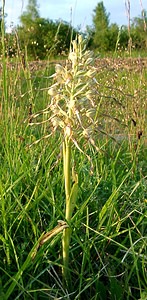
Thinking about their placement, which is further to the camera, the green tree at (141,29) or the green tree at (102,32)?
the green tree at (102,32)

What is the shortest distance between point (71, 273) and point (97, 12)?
117 ft

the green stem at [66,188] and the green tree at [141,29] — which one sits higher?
the green tree at [141,29]

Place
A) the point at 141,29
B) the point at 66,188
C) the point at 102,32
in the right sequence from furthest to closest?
the point at 102,32, the point at 141,29, the point at 66,188

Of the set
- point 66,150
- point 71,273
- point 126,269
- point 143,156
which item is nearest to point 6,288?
point 71,273

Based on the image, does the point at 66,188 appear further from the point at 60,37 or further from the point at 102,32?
the point at 102,32

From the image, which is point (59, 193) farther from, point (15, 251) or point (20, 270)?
point (20, 270)

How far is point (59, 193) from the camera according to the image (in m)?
2.02

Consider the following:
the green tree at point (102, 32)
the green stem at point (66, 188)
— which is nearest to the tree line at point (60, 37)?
the green tree at point (102, 32)

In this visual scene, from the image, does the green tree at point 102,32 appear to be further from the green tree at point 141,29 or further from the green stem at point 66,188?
the green stem at point 66,188

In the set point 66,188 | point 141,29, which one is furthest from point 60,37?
point 66,188

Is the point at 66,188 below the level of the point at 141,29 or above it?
below

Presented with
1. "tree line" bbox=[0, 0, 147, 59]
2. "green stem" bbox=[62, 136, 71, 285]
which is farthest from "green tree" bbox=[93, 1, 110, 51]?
"green stem" bbox=[62, 136, 71, 285]

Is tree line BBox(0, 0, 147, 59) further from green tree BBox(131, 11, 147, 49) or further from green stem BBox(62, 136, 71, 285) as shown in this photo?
green stem BBox(62, 136, 71, 285)

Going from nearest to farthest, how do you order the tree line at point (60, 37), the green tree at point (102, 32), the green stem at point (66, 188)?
the green stem at point (66, 188) < the tree line at point (60, 37) < the green tree at point (102, 32)
